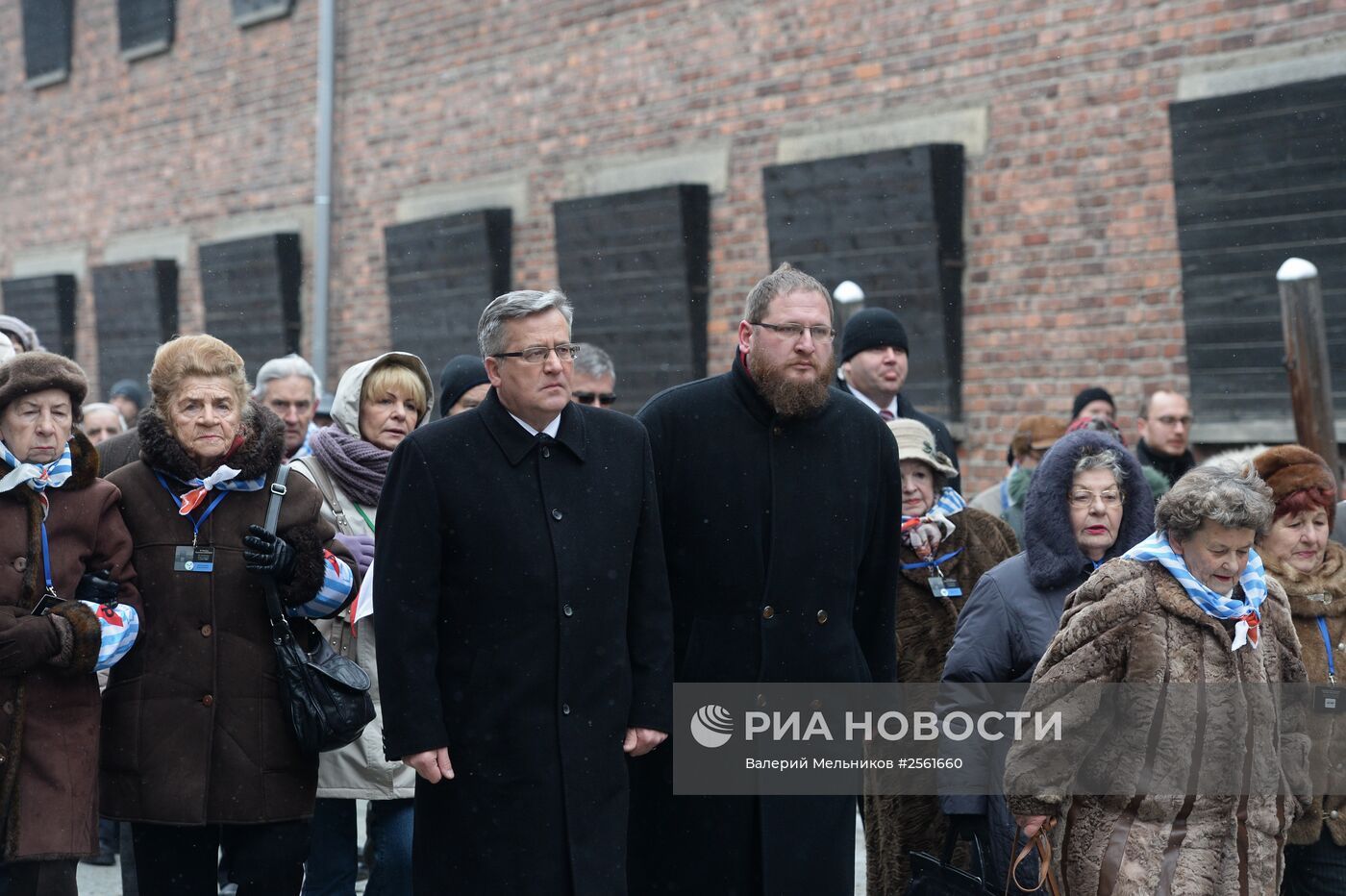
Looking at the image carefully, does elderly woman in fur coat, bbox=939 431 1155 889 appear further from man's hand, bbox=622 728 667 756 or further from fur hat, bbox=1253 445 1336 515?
man's hand, bbox=622 728 667 756

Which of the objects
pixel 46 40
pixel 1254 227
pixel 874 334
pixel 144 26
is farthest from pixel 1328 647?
pixel 46 40

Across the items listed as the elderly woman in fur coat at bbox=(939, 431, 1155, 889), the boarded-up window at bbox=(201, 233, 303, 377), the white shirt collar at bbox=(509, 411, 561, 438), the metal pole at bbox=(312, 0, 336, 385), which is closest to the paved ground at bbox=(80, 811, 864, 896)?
the elderly woman in fur coat at bbox=(939, 431, 1155, 889)

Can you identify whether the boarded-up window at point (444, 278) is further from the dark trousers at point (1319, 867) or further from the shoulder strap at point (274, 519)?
the dark trousers at point (1319, 867)

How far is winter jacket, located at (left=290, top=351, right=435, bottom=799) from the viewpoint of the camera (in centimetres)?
522

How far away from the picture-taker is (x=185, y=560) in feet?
15.3

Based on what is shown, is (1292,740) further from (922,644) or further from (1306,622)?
(922,644)

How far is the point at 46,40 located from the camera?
56.6ft

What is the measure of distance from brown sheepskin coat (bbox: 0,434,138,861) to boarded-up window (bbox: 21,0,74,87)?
13522mm

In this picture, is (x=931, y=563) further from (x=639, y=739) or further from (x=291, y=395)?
(x=291, y=395)

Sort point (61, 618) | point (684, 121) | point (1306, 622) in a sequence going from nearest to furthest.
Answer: point (61, 618), point (1306, 622), point (684, 121)

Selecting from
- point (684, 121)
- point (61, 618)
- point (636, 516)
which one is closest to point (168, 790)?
point (61, 618)

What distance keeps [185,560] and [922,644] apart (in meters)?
2.26

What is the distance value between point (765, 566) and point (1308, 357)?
3789 millimetres

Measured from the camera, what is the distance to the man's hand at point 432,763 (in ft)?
13.6
